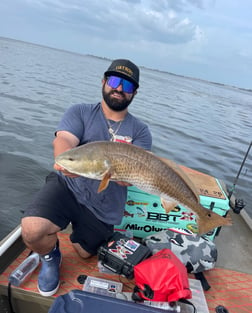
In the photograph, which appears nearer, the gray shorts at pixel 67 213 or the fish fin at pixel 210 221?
the fish fin at pixel 210 221

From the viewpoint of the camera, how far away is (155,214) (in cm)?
396

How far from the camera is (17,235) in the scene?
3.28 metres

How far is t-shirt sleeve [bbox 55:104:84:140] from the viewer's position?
318cm

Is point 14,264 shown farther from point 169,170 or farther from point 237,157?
point 237,157

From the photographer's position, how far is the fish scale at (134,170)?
8.15 ft

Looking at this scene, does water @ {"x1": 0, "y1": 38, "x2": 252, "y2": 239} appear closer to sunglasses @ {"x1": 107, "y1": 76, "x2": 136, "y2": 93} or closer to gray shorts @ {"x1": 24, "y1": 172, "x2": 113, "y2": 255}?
gray shorts @ {"x1": 24, "y1": 172, "x2": 113, "y2": 255}

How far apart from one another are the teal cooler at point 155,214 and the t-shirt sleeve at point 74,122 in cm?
118

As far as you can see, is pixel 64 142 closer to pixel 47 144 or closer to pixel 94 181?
pixel 94 181

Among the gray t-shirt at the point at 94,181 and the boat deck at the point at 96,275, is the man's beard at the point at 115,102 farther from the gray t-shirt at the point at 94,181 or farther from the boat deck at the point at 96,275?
the boat deck at the point at 96,275

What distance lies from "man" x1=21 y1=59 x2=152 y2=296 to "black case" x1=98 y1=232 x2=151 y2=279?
8.1 inches

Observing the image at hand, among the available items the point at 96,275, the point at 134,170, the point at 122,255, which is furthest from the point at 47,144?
the point at 134,170

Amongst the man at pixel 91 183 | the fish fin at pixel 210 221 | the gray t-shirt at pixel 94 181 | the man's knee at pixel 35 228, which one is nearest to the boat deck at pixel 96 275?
the man at pixel 91 183

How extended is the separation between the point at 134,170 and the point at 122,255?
122 cm

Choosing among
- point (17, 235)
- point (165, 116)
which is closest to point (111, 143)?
point (17, 235)
